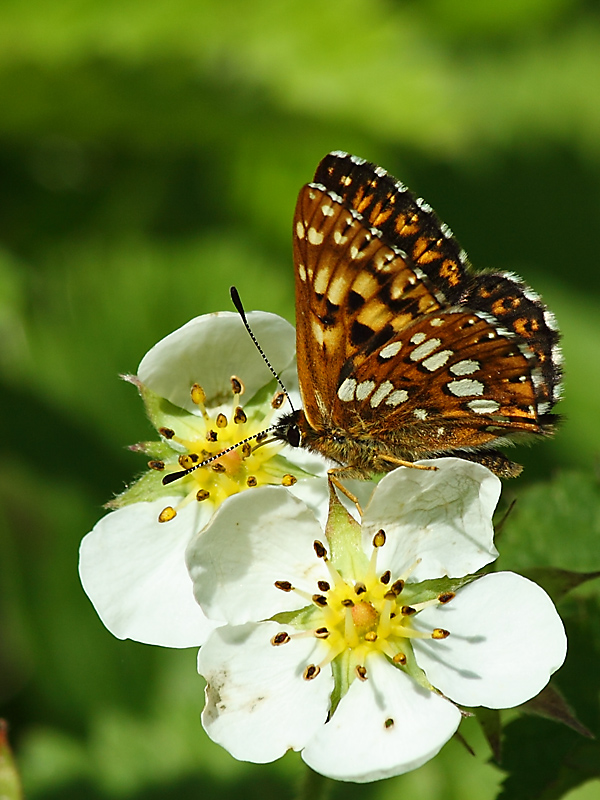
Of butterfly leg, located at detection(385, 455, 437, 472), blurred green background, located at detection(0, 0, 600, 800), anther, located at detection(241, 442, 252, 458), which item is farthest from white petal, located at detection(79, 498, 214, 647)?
blurred green background, located at detection(0, 0, 600, 800)

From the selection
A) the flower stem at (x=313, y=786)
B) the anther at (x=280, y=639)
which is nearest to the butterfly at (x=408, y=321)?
the anther at (x=280, y=639)

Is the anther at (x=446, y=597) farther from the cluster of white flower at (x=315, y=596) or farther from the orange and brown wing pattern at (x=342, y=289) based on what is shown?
the orange and brown wing pattern at (x=342, y=289)

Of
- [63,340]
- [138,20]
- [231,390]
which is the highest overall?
[138,20]

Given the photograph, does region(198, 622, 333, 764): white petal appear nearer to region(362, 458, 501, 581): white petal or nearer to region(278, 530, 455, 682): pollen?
region(278, 530, 455, 682): pollen

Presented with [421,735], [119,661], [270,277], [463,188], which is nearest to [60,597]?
[119,661]

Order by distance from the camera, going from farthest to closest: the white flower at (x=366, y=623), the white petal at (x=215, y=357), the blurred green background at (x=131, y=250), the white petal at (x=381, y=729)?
the blurred green background at (x=131, y=250) → the white petal at (x=215, y=357) → the white flower at (x=366, y=623) → the white petal at (x=381, y=729)

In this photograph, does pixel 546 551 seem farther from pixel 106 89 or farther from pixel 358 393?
pixel 106 89
